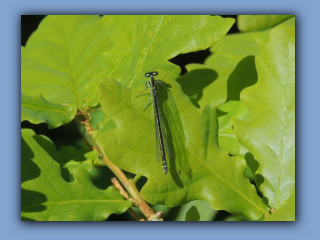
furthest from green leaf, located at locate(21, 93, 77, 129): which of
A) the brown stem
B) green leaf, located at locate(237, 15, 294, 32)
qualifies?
green leaf, located at locate(237, 15, 294, 32)

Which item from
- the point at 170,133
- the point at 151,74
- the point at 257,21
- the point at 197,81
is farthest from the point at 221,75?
the point at 170,133

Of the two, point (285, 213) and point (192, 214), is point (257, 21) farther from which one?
point (285, 213)

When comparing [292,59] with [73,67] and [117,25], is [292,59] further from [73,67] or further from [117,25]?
[73,67]

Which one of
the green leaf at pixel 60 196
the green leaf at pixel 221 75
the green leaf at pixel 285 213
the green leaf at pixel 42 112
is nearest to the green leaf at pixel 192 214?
the green leaf at pixel 60 196

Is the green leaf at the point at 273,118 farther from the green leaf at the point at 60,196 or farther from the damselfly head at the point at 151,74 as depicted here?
the green leaf at the point at 60,196

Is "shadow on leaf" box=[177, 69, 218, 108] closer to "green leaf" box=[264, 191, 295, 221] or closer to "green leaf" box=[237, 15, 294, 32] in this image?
"green leaf" box=[237, 15, 294, 32]
